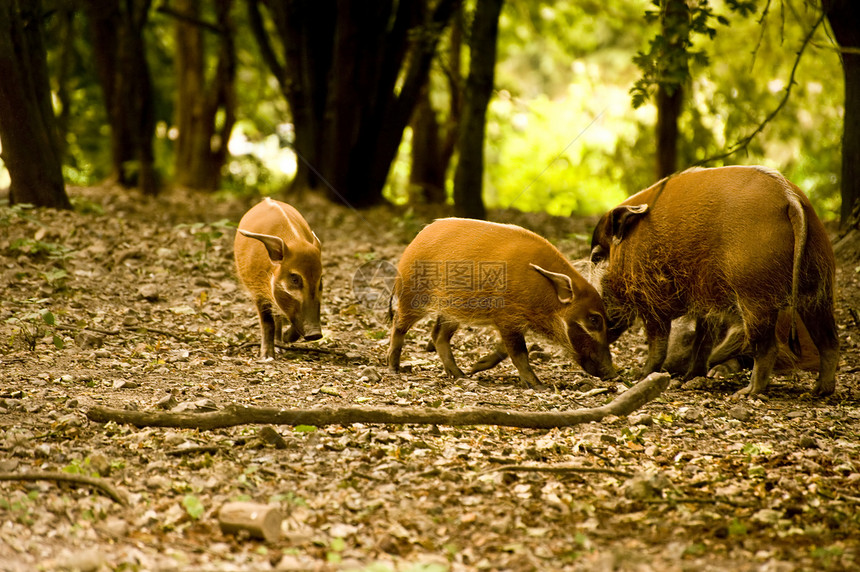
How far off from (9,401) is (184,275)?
13.1 feet

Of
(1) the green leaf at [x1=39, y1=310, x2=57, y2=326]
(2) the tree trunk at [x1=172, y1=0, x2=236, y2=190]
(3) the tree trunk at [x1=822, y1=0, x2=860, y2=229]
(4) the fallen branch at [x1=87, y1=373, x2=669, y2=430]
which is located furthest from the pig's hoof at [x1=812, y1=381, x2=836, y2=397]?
(2) the tree trunk at [x1=172, y1=0, x2=236, y2=190]

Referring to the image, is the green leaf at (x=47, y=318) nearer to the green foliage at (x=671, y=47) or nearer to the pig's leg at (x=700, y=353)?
the green foliage at (x=671, y=47)

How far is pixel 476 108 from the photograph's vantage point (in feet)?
34.0

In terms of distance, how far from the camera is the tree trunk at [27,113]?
29.1 feet

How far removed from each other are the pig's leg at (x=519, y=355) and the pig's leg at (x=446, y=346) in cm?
43

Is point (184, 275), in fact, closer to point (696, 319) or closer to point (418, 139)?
point (696, 319)

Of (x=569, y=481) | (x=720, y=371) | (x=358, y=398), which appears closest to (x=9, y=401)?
(x=358, y=398)

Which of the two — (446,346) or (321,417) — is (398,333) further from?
(321,417)

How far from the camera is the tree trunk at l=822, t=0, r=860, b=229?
757 cm

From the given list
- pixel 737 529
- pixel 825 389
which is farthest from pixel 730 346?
pixel 737 529

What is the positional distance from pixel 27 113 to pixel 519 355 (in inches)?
238

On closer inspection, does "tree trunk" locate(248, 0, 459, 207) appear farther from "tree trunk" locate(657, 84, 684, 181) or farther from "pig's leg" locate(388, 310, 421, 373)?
"pig's leg" locate(388, 310, 421, 373)

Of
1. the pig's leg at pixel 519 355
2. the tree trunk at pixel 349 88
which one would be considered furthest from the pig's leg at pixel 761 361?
the tree trunk at pixel 349 88

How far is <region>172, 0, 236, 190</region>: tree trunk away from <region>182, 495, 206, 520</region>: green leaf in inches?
547
